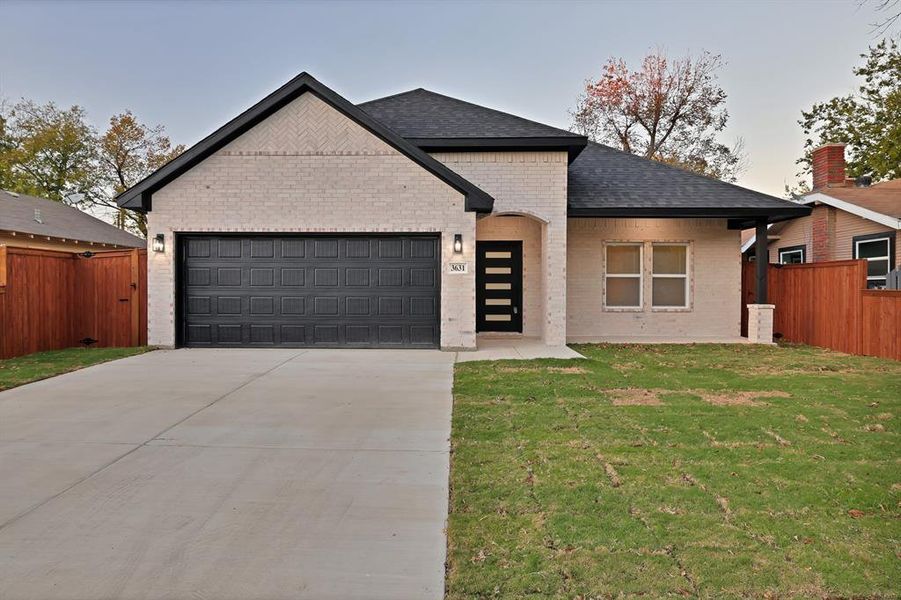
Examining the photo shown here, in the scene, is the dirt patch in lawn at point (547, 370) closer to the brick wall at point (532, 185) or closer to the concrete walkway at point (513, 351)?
the concrete walkway at point (513, 351)

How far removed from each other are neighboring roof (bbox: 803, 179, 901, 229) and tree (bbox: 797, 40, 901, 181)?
1258cm

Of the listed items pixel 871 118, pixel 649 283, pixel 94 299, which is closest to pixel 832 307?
pixel 649 283

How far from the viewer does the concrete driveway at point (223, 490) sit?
9.32ft

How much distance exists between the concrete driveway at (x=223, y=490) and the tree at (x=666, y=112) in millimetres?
26282

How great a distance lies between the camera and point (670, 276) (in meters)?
14.0

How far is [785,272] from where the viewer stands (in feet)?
45.1

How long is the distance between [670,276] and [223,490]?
12.6 meters

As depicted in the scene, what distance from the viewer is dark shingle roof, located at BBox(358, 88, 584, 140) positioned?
11938 millimetres

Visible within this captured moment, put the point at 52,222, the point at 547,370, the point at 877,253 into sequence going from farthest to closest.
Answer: the point at 52,222, the point at 877,253, the point at 547,370

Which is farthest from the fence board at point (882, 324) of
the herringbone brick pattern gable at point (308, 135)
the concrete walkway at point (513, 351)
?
the herringbone brick pattern gable at point (308, 135)

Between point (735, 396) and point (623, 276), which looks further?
point (623, 276)

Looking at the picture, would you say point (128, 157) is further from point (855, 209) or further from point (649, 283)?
point (855, 209)

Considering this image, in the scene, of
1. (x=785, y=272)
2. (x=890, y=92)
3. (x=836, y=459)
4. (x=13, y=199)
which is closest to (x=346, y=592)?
(x=836, y=459)

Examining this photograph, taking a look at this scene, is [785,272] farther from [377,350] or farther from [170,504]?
[170,504]
